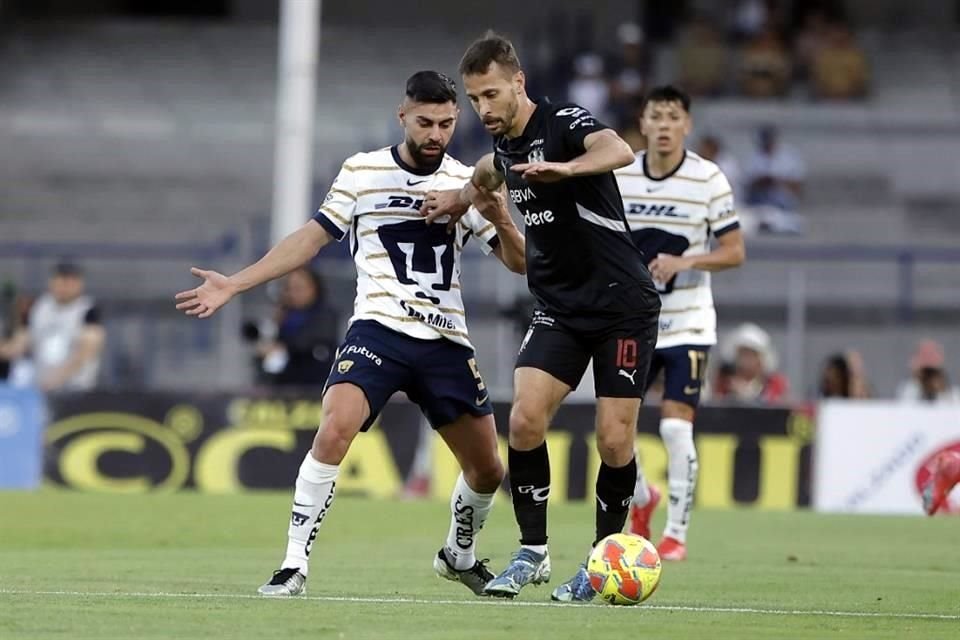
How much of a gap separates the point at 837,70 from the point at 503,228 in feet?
70.3

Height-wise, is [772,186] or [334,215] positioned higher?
[772,186]

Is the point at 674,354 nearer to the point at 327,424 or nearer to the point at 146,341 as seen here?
the point at 327,424

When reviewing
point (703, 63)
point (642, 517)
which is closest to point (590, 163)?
point (642, 517)

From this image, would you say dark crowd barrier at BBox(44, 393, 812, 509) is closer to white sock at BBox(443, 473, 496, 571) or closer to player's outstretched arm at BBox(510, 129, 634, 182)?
white sock at BBox(443, 473, 496, 571)

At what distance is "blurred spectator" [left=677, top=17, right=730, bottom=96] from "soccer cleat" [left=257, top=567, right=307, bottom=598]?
21435mm

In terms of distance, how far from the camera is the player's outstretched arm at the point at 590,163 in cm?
800

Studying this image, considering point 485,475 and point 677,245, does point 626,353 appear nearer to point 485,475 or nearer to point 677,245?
point 485,475

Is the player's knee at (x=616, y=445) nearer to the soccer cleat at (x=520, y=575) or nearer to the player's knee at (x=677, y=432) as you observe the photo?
the soccer cleat at (x=520, y=575)

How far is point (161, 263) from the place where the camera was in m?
21.3

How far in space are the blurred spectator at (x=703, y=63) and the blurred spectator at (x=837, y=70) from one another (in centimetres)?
135

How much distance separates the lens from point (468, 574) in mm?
9250

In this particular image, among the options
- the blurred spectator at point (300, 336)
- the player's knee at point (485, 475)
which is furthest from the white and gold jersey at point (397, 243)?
the blurred spectator at point (300, 336)

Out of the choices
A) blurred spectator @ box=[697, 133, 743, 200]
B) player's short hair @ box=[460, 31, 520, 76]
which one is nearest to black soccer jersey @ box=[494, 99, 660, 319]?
player's short hair @ box=[460, 31, 520, 76]

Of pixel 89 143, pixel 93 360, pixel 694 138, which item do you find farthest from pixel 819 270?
pixel 89 143
